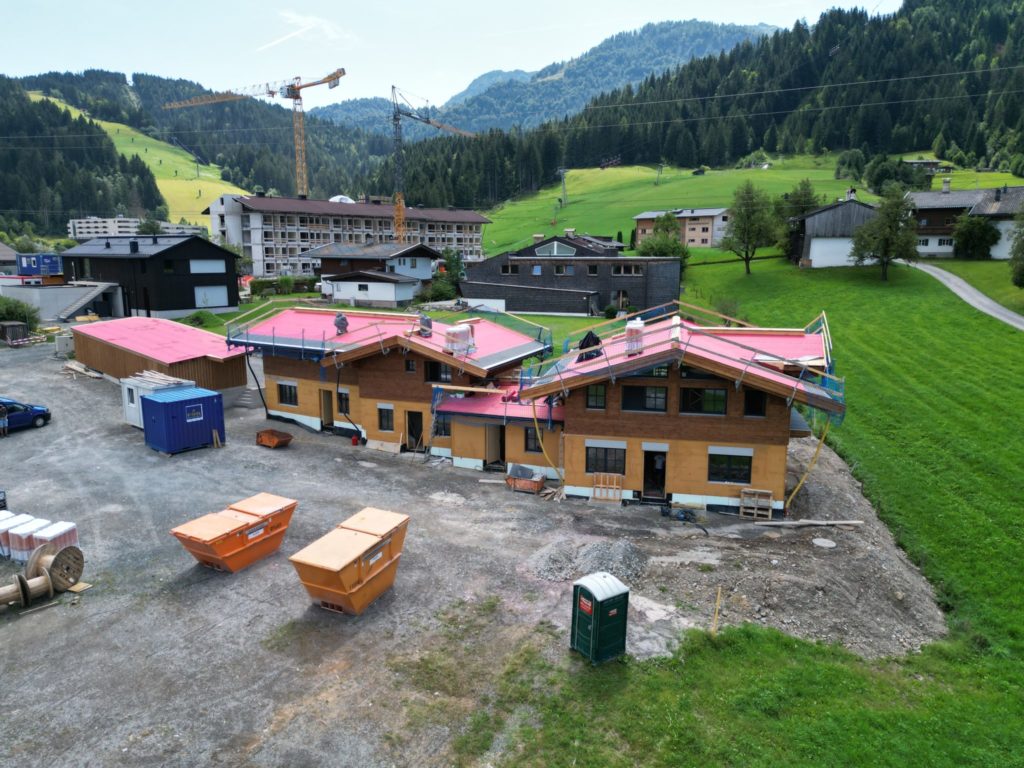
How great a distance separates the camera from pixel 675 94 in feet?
648

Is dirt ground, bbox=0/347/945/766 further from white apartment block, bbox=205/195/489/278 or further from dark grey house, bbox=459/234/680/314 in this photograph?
white apartment block, bbox=205/195/489/278

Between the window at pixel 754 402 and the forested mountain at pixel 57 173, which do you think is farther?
the forested mountain at pixel 57 173

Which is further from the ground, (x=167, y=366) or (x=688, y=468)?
(x=167, y=366)

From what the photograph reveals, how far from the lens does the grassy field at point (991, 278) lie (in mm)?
52991

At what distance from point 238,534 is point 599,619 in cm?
1067

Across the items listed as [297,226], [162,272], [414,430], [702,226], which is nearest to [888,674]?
[414,430]

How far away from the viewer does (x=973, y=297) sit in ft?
184

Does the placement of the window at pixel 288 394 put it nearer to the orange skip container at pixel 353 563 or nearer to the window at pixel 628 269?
the orange skip container at pixel 353 563

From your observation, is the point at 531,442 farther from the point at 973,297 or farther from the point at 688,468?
the point at 973,297

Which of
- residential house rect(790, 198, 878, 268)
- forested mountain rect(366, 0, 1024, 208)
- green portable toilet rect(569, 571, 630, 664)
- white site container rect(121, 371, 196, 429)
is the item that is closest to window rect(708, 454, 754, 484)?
green portable toilet rect(569, 571, 630, 664)

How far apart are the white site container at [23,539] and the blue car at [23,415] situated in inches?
677

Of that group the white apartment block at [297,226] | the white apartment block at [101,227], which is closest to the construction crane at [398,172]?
the white apartment block at [297,226]

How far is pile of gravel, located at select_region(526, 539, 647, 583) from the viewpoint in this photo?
18734 mm

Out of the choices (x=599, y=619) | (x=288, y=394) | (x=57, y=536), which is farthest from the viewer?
(x=288, y=394)
